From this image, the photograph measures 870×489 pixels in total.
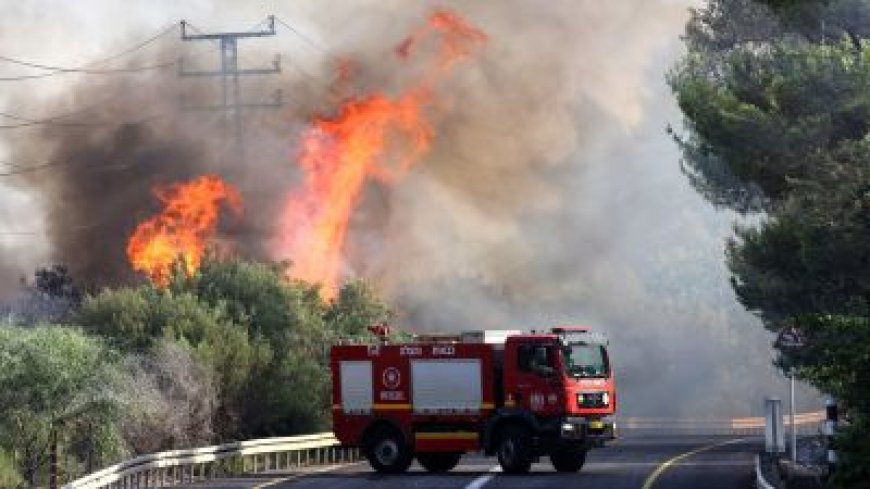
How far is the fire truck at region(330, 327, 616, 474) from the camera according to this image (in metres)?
38.2

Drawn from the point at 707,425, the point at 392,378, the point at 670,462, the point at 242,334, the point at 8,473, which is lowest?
the point at 707,425

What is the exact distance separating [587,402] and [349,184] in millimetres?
38387

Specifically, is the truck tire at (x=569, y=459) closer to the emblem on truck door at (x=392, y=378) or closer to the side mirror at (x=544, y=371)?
the side mirror at (x=544, y=371)

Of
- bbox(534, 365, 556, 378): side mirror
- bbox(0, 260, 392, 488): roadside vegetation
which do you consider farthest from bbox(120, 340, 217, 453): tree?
bbox(534, 365, 556, 378): side mirror

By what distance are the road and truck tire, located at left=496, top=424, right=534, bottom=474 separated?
1.06 ft

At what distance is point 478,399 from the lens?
38875mm

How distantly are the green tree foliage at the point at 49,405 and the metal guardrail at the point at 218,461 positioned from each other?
5.63ft

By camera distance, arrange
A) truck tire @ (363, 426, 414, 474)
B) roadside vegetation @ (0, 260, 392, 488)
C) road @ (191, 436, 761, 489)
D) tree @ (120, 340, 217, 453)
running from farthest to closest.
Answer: tree @ (120, 340, 217, 453) < roadside vegetation @ (0, 260, 392, 488) < truck tire @ (363, 426, 414, 474) < road @ (191, 436, 761, 489)

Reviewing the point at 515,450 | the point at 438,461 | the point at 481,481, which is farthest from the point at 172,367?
the point at 481,481

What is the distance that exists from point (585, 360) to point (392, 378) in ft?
13.4

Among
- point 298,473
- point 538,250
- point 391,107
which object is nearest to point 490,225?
point 538,250

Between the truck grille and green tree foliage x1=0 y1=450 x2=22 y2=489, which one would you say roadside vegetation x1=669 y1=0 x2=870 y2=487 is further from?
green tree foliage x1=0 y1=450 x2=22 y2=489

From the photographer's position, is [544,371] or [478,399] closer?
[544,371]

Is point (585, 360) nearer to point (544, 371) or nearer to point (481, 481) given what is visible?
point (544, 371)
